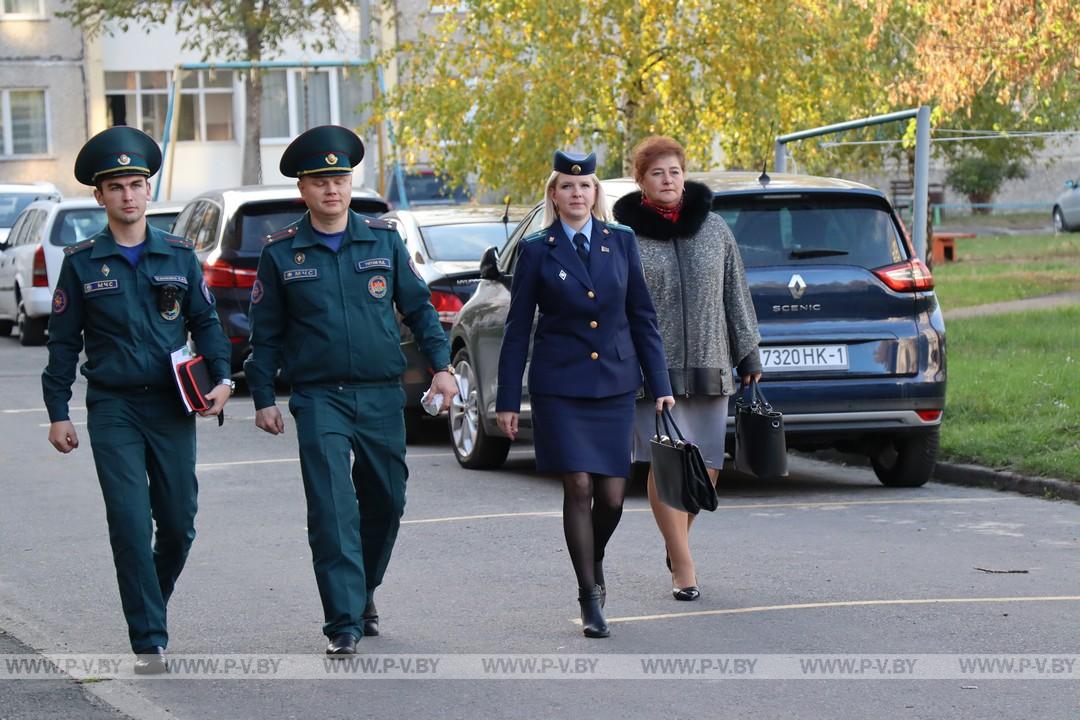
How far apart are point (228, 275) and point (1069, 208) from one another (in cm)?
3222

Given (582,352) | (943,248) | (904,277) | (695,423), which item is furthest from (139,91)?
(582,352)

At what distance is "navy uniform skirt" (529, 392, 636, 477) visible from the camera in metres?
7.11

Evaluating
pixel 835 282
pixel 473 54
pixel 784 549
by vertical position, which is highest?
pixel 473 54

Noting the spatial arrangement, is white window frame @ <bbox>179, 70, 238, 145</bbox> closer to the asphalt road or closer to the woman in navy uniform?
the asphalt road

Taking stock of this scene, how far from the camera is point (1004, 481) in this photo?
1098 cm

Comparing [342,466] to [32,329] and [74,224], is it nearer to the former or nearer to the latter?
[74,224]

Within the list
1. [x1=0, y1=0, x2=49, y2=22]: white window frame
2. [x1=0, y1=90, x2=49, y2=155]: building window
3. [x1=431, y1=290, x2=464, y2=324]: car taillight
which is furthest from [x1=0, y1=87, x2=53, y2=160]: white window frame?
[x1=431, y1=290, x2=464, y2=324]: car taillight

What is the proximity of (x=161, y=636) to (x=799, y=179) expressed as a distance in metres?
5.43

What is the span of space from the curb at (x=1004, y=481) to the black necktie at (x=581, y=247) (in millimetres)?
4307

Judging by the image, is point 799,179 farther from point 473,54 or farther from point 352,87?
point 352,87

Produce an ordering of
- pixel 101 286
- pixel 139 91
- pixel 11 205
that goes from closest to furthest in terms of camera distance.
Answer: pixel 101 286 → pixel 11 205 → pixel 139 91

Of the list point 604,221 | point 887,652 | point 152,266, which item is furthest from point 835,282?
point 152,266

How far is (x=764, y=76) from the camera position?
21.6 m

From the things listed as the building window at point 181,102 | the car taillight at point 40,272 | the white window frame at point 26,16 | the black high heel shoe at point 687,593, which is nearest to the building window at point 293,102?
the building window at point 181,102
